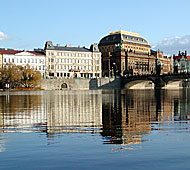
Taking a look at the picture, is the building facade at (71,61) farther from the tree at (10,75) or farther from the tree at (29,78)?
the tree at (10,75)

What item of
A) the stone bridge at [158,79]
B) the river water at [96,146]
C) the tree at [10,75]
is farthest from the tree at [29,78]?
the river water at [96,146]

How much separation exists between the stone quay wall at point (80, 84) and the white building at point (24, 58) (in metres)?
18.9

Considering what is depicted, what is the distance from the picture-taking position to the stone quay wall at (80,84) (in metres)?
148

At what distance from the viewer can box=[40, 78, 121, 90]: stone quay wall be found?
148m

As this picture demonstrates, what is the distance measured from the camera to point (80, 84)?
157750mm

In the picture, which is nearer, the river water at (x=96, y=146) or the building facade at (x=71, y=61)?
the river water at (x=96, y=146)

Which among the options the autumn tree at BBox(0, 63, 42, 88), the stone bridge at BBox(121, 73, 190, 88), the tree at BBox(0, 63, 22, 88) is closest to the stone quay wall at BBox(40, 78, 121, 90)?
the stone bridge at BBox(121, 73, 190, 88)

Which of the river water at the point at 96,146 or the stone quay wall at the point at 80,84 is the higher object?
the stone quay wall at the point at 80,84

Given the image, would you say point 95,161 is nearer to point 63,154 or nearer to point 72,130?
point 63,154

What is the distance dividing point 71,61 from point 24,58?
23.7 meters

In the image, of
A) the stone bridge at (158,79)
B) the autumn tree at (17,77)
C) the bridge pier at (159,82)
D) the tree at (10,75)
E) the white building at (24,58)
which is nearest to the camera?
the tree at (10,75)

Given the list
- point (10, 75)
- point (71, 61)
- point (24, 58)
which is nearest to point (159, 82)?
point (71, 61)

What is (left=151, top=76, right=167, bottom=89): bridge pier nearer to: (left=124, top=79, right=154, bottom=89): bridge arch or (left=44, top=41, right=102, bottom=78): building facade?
(left=124, top=79, right=154, bottom=89): bridge arch

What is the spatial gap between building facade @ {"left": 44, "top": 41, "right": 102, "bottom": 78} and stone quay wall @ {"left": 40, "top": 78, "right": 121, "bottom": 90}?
1548 cm
